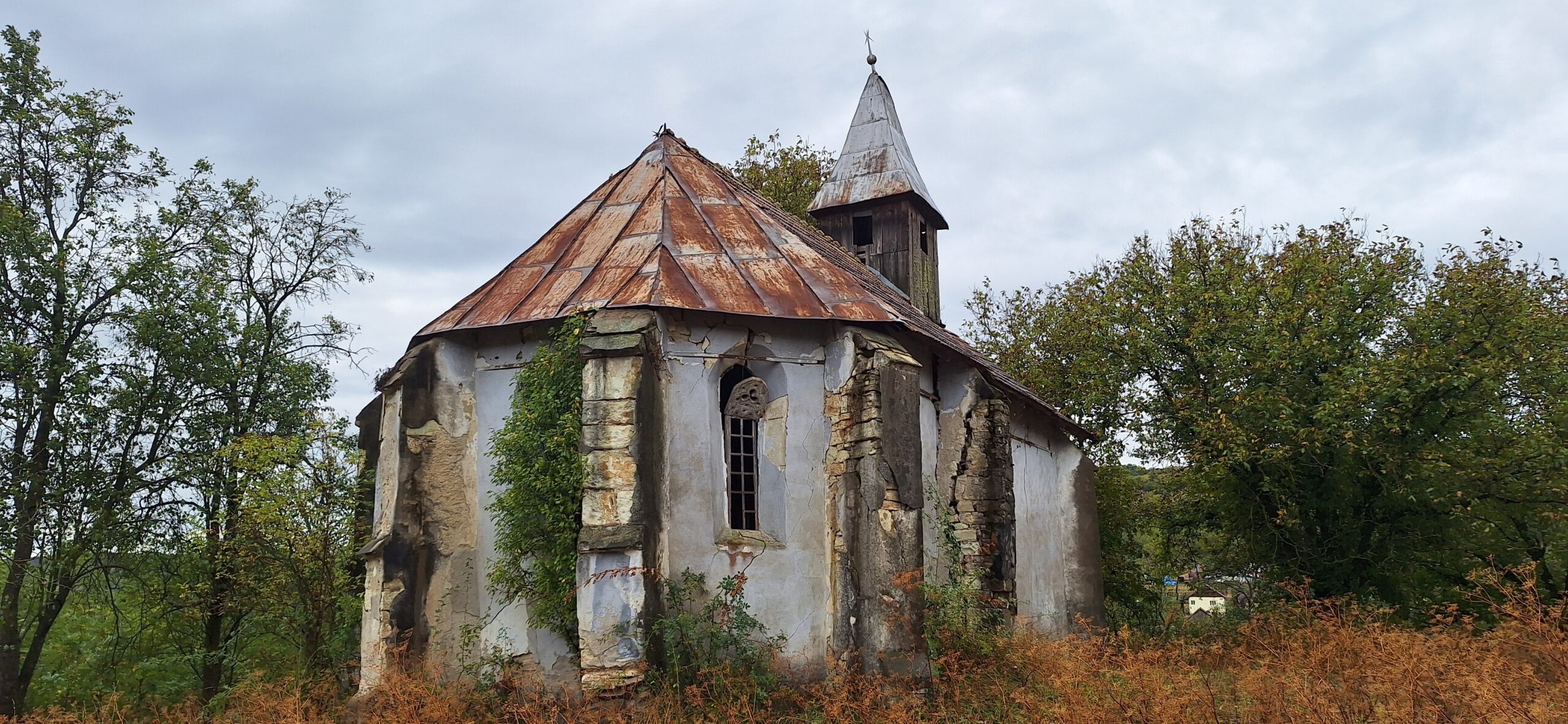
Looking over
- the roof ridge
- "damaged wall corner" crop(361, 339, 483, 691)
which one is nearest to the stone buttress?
"damaged wall corner" crop(361, 339, 483, 691)

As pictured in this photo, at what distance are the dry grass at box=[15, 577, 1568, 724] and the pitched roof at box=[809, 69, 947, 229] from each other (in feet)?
38.9

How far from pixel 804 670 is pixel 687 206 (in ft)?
19.6

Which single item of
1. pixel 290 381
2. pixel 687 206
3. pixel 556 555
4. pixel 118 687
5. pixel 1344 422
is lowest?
pixel 118 687

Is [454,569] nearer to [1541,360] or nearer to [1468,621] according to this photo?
[1468,621]

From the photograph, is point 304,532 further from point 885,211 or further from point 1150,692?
point 885,211

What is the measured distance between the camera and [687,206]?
13.3 metres

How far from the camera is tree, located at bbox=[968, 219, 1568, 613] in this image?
1525 cm

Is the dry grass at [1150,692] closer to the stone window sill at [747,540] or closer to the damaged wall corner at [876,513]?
the damaged wall corner at [876,513]

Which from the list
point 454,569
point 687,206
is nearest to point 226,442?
point 454,569

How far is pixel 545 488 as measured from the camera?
1048cm

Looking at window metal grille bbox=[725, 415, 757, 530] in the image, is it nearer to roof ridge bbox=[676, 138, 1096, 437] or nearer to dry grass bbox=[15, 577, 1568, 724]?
dry grass bbox=[15, 577, 1568, 724]

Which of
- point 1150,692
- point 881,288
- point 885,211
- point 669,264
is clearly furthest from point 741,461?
point 885,211

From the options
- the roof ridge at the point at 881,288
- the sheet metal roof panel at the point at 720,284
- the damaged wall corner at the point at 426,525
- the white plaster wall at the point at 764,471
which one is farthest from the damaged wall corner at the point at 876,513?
the damaged wall corner at the point at 426,525

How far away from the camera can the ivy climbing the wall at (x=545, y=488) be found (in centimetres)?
1035
